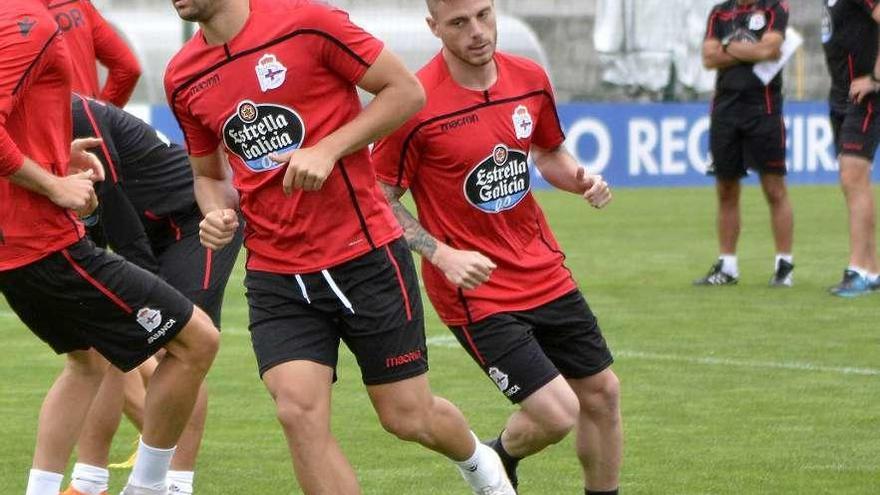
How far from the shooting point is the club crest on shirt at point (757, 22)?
43.9 ft

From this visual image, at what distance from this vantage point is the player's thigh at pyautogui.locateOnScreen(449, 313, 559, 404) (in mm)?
6273

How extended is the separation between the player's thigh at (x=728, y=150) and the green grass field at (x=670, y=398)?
2.79ft

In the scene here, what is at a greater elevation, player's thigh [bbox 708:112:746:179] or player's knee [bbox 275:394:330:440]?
player's knee [bbox 275:394:330:440]

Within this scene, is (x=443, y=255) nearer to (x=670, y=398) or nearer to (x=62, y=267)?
(x=62, y=267)

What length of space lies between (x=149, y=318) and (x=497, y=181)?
1.33m

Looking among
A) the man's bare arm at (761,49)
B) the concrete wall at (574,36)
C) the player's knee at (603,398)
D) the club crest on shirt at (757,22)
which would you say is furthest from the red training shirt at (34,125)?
the concrete wall at (574,36)

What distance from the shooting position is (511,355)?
6.31 metres

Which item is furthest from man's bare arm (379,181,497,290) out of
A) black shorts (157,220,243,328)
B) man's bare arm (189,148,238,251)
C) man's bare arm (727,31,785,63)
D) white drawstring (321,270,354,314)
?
man's bare arm (727,31,785,63)

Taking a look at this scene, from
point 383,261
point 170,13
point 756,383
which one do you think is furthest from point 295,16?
point 170,13

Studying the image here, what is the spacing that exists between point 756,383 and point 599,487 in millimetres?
2861

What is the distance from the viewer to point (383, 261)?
5.80 m

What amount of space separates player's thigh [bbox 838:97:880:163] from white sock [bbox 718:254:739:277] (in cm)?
129

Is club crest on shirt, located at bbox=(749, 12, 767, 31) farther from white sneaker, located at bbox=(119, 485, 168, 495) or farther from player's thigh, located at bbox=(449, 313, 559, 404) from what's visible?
white sneaker, located at bbox=(119, 485, 168, 495)

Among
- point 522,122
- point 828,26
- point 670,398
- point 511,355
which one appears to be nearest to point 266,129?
point 522,122
